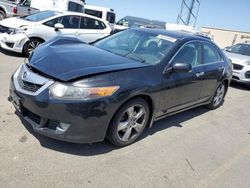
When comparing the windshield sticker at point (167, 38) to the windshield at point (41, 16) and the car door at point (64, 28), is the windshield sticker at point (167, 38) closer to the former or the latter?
the car door at point (64, 28)

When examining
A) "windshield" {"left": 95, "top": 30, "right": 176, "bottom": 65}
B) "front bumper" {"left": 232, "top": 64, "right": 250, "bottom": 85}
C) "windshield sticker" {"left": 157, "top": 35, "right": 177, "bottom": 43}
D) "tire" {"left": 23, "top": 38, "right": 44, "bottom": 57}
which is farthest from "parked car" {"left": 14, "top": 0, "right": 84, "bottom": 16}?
"windshield sticker" {"left": 157, "top": 35, "right": 177, "bottom": 43}

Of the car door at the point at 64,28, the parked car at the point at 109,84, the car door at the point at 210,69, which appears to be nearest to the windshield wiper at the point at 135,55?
the parked car at the point at 109,84

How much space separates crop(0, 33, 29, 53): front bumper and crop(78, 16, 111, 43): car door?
1909 mm

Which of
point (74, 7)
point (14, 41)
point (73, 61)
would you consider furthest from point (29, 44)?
point (74, 7)

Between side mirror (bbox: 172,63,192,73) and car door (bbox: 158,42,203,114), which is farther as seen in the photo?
car door (bbox: 158,42,203,114)

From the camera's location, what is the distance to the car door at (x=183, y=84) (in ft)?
13.5

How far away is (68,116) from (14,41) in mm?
5692

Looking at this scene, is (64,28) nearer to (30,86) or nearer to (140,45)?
(140,45)

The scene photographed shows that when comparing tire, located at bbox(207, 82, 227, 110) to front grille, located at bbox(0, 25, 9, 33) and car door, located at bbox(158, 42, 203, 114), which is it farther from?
front grille, located at bbox(0, 25, 9, 33)

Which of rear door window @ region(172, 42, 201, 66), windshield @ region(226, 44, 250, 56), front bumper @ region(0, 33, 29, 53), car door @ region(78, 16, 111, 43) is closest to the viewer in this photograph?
rear door window @ region(172, 42, 201, 66)

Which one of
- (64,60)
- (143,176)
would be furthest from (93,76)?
(143,176)

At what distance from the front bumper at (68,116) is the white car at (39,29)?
514cm

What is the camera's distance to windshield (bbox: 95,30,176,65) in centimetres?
417

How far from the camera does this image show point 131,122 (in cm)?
375
